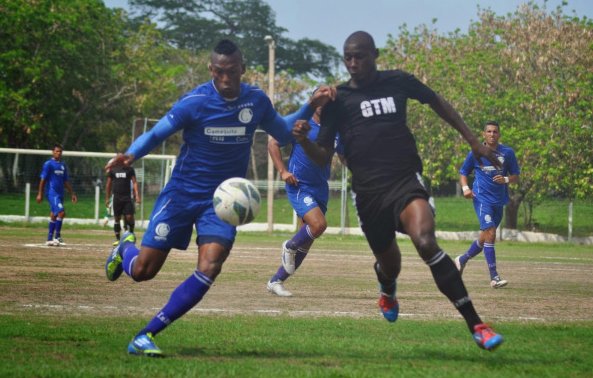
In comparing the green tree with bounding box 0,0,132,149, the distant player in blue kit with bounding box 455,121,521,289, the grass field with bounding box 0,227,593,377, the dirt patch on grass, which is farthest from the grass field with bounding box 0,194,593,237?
the grass field with bounding box 0,227,593,377

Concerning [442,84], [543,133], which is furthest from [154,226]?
[442,84]

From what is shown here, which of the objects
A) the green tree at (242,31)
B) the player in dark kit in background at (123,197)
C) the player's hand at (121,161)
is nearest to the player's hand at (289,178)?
the player's hand at (121,161)

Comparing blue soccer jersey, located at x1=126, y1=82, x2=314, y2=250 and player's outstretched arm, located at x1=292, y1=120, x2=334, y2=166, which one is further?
player's outstretched arm, located at x1=292, y1=120, x2=334, y2=166

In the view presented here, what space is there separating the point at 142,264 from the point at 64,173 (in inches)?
636

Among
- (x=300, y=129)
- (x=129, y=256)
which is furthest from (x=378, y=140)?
(x=129, y=256)

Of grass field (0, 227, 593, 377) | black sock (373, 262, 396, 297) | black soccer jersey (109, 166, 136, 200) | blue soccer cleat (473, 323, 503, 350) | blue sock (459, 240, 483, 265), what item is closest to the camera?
grass field (0, 227, 593, 377)

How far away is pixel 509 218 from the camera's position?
38094mm

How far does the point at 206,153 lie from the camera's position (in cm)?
762

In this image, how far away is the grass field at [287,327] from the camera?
6.59 m

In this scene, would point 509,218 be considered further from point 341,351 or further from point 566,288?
point 341,351

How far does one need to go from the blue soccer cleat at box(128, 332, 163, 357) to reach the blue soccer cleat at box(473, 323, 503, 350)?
2.36m

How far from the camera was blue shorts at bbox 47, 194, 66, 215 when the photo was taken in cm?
2248

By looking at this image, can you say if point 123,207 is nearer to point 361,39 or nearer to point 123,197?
point 123,197

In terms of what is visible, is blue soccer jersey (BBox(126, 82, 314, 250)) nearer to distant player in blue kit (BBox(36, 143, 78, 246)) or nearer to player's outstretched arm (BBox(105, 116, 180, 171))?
player's outstretched arm (BBox(105, 116, 180, 171))
